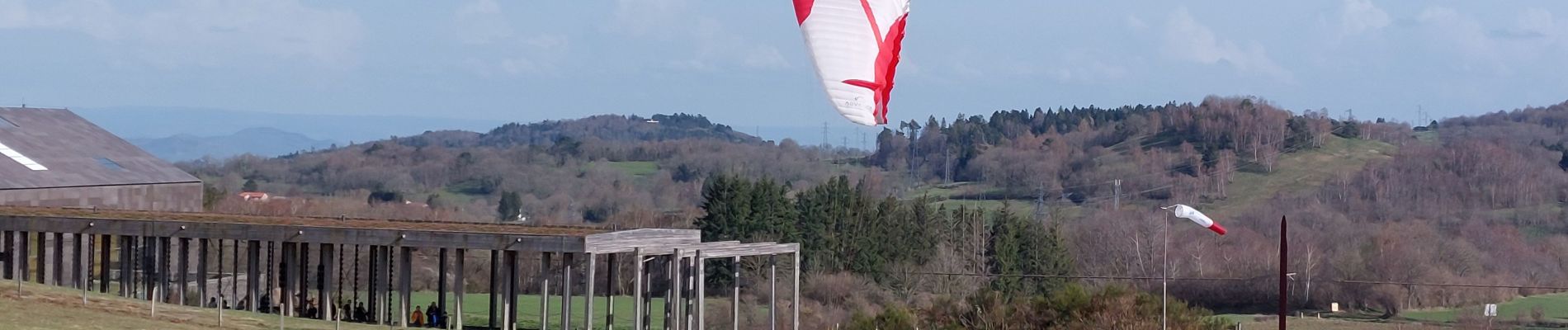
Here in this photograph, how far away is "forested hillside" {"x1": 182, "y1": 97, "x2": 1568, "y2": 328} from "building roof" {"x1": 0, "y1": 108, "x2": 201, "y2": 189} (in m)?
19.1

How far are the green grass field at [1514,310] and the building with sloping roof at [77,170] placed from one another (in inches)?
2029

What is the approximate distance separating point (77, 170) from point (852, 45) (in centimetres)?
3024

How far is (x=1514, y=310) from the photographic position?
79.2 meters

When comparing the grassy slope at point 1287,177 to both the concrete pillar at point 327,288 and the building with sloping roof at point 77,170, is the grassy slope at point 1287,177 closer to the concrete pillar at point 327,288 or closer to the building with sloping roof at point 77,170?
the building with sloping roof at point 77,170

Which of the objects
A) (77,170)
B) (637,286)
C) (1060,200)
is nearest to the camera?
(637,286)

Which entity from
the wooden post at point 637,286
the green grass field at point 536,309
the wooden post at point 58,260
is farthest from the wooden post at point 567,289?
the green grass field at point 536,309

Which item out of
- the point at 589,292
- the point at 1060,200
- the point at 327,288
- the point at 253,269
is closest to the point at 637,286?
the point at 589,292

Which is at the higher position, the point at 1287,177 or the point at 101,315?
the point at 1287,177

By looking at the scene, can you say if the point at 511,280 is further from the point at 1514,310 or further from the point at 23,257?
the point at 1514,310

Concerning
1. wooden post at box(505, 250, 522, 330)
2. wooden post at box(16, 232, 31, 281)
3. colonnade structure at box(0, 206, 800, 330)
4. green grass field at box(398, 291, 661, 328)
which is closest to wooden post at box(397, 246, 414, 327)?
colonnade structure at box(0, 206, 800, 330)

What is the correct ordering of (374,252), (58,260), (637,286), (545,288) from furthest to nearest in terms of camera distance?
(58,260) → (374,252) → (545,288) → (637,286)

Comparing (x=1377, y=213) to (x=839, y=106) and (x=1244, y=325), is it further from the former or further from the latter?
(x=839, y=106)

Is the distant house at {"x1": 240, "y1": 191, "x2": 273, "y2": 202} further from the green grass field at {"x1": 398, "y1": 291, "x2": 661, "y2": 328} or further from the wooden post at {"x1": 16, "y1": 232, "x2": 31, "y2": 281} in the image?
the wooden post at {"x1": 16, "y1": 232, "x2": 31, "y2": 281}

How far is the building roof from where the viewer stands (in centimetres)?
4016
